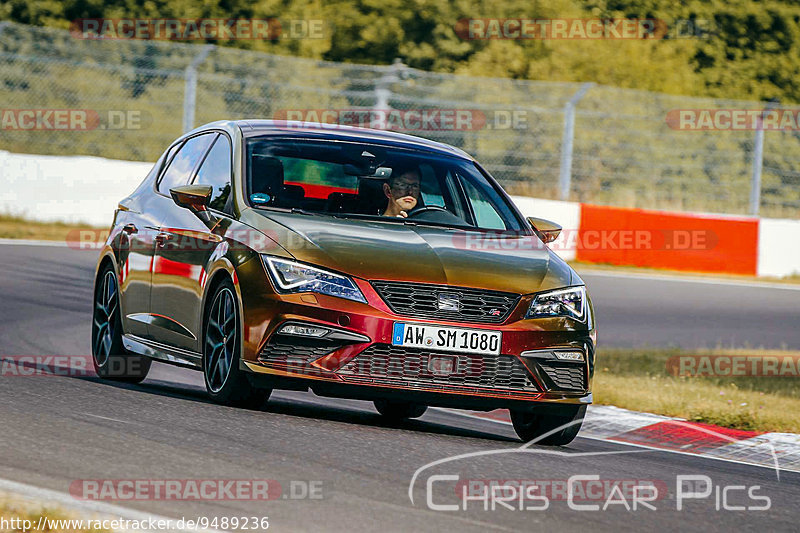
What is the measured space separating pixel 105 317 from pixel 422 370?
311 cm

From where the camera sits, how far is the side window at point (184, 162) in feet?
29.6

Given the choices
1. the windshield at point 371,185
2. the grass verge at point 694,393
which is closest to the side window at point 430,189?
the windshield at point 371,185

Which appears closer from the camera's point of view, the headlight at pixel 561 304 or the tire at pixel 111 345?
the headlight at pixel 561 304

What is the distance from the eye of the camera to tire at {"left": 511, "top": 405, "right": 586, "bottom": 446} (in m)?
7.76

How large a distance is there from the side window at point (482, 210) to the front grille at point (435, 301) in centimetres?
126

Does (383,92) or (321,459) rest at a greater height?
(383,92)

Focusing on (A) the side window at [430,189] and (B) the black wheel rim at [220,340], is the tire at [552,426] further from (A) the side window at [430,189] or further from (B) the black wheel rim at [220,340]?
(B) the black wheel rim at [220,340]

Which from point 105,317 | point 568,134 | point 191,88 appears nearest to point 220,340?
point 105,317

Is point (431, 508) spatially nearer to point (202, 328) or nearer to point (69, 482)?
point (69, 482)

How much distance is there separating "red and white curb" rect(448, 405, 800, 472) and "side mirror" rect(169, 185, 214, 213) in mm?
2667

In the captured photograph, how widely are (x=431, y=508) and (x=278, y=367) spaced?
6.37 feet

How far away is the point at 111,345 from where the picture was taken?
366 inches
